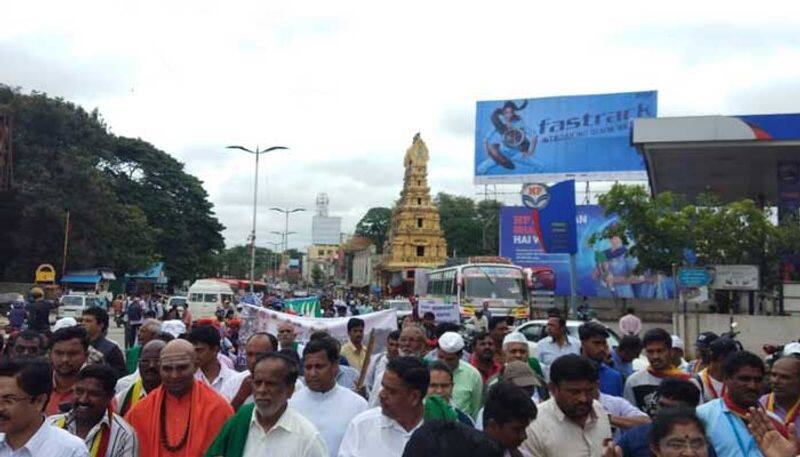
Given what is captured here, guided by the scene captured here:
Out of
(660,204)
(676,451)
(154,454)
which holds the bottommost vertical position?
(154,454)

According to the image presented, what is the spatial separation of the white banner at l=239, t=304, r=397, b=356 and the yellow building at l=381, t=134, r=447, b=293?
70328 millimetres

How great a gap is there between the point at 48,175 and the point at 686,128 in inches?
1435

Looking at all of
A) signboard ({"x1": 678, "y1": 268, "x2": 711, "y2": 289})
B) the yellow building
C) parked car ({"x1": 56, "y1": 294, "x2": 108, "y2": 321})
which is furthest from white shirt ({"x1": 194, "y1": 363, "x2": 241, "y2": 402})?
the yellow building

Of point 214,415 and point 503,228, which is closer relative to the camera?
point 214,415

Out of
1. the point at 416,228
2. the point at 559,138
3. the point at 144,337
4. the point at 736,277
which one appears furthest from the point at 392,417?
the point at 416,228

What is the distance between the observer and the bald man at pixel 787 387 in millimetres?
4645

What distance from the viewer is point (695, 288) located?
21.9 meters

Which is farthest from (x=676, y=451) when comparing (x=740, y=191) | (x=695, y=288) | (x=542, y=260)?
(x=542, y=260)

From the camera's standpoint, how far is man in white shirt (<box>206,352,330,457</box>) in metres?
3.91

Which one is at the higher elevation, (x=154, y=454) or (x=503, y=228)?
(x=503, y=228)

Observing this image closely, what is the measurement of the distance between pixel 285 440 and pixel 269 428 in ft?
0.35

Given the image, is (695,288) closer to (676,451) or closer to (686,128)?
(686,128)

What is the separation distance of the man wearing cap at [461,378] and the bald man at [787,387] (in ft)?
7.45

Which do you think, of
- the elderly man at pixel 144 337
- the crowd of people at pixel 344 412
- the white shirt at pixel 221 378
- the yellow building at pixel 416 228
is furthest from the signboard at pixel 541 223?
the yellow building at pixel 416 228
